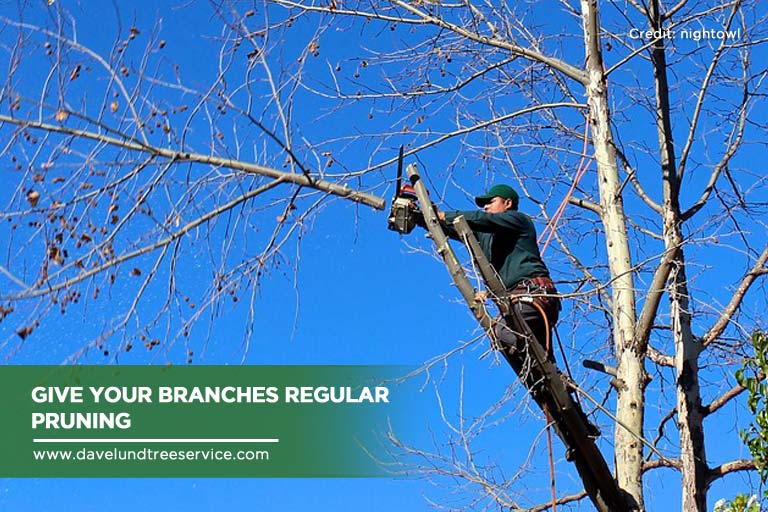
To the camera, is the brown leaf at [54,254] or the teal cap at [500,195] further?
the teal cap at [500,195]

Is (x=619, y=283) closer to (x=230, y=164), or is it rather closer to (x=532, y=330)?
(x=532, y=330)

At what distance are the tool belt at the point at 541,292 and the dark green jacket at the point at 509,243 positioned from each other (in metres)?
0.05

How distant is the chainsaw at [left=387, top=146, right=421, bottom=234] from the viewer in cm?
653

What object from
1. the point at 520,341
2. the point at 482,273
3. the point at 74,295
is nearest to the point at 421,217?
the point at 482,273

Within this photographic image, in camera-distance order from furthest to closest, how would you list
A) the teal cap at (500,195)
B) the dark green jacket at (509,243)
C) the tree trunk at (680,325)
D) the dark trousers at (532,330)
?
1. the tree trunk at (680,325)
2. the teal cap at (500,195)
3. the dark green jacket at (509,243)
4. the dark trousers at (532,330)

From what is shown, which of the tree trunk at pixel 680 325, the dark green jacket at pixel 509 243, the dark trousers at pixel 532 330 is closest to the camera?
the dark trousers at pixel 532 330

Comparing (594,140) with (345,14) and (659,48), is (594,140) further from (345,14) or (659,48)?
(345,14)

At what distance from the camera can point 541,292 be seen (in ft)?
21.8

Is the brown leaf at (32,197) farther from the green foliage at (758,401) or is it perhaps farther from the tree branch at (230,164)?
the green foliage at (758,401)

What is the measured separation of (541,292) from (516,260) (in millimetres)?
281

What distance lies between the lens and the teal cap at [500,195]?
735 cm

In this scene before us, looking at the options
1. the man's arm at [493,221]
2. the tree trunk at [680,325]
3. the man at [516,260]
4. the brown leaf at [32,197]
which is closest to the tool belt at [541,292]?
the man at [516,260]

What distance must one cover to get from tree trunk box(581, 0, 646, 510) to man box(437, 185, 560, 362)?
32.8 inches

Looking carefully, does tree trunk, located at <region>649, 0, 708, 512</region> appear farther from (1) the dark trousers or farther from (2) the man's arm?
(2) the man's arm
